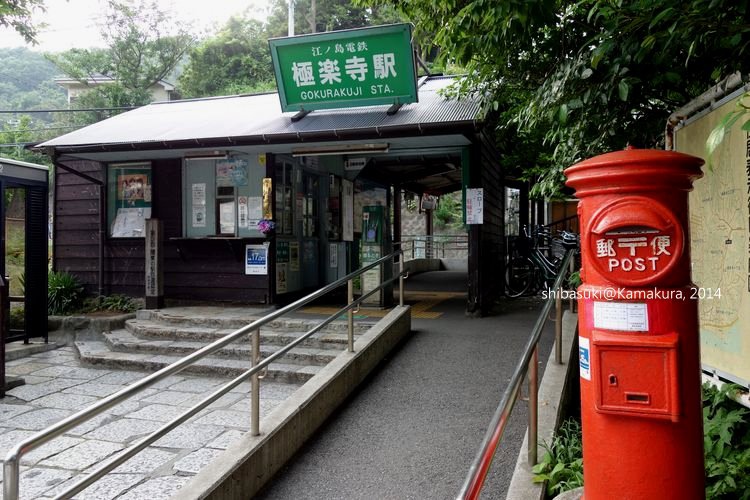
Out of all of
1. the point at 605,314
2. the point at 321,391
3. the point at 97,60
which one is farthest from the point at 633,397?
the point at 97,60

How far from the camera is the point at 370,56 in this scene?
25.9ft

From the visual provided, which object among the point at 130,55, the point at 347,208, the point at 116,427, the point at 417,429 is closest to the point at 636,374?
the point at 417,429

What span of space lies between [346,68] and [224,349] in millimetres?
4474

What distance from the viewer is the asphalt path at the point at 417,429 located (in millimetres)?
3467

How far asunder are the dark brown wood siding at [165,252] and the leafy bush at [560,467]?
596cm

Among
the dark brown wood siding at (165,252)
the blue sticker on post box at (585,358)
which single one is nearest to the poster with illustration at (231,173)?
the dark brown wood siding at (165,252)

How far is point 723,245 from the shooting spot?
293cm

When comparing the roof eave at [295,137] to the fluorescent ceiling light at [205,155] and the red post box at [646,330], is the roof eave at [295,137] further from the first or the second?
the red post box at [646,330]

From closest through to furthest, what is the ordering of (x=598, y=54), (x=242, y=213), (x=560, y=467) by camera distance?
1. (x=560, y=467)
2. (x=598, y=54)
3. (x=242, y=213)

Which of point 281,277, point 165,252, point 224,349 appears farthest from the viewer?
point 165,252

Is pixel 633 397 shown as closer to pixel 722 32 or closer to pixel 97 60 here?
pixel 722 32

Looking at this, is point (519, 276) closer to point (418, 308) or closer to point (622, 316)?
point (418, 308)

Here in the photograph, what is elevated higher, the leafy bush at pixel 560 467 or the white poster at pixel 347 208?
the white poster at pixel 347 208

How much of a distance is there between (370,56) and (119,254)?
5.47 meters
